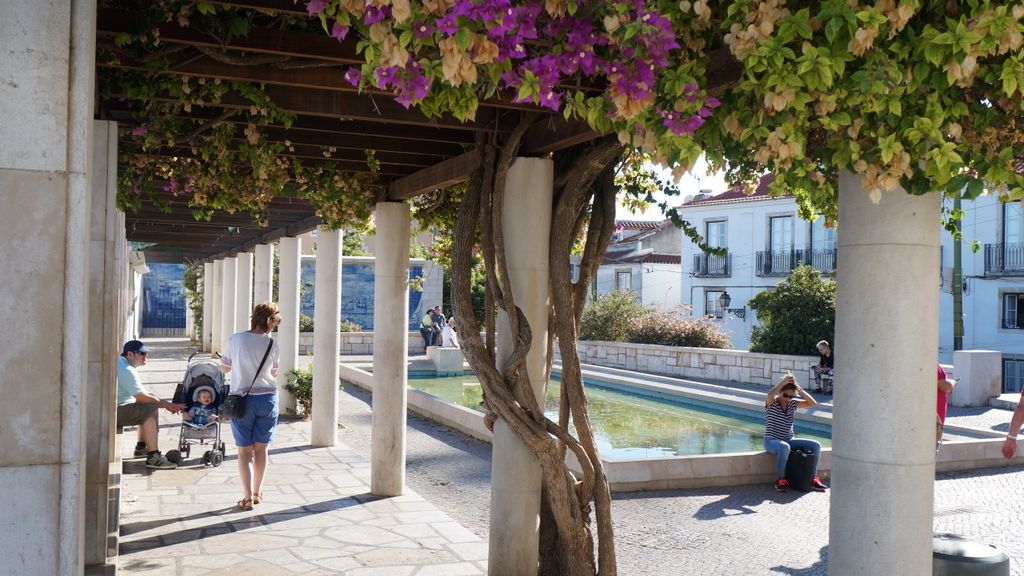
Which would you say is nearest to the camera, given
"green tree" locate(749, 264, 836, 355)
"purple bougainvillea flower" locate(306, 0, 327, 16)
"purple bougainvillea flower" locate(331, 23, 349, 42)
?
"purple bougainvillea flower" locate(306, 0, 327, 16)

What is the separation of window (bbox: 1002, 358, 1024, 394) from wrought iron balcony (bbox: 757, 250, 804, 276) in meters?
8.09

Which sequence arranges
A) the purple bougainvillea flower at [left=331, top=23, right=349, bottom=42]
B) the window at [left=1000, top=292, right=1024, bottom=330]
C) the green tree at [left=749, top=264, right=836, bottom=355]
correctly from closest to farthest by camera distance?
the purple bougainvillea flower at [left=331, top=23, right=349, bottom=42], the green tree at [left=749, top=264, right=836, bottom=355], the window at [left=1000, top=292, right=1024, bottom=330]

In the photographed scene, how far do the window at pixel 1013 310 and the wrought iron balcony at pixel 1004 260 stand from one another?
684 mm

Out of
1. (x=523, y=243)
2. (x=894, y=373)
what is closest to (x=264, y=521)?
(x=523, y=243)

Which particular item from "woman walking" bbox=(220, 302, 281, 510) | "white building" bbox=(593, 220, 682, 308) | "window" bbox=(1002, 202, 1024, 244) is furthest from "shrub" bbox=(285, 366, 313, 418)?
"white building" bbox=(593, 220, 682, 308)

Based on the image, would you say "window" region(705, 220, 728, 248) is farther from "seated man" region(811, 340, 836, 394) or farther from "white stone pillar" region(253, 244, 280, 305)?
"white stone pillar" region(253, 244, 280, 305)

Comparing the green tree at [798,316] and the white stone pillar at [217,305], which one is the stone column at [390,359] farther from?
the white stone pillar at [217,305]

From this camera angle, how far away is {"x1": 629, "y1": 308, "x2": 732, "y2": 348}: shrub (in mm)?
20922

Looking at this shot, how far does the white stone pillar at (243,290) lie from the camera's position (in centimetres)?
1786

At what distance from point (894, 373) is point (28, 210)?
2951 mm

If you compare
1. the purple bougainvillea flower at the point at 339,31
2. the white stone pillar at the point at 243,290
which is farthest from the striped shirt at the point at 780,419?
the white stone pillar at the point at 243,290

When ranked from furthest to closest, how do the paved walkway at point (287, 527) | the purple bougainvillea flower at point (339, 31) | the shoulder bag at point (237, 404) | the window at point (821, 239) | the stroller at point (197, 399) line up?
the window at point (821, 239), the stroller at point (197, 399), the shoulder bag at point (237, 404), the paved walkway at point (287, 527), the purple bougainvillea flower at point (339, 31)

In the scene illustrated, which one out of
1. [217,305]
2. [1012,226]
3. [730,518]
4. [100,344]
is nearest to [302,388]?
[730,518]

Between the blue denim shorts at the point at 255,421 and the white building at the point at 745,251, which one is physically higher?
the white building at the point at 745,251
